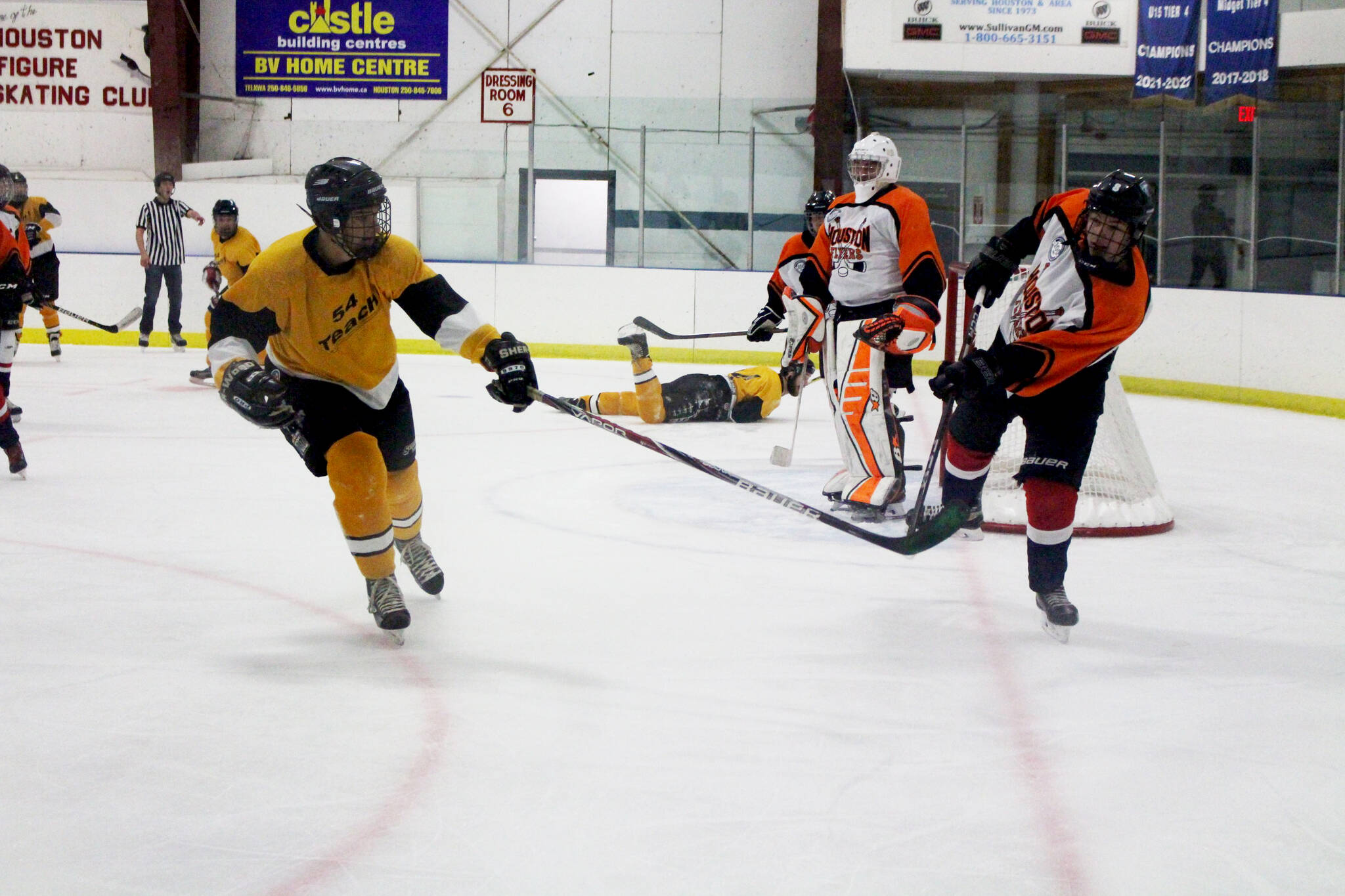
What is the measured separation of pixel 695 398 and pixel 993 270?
134 inches

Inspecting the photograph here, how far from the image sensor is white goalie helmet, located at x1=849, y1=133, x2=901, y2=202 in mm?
4020

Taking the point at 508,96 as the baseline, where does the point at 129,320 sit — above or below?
below

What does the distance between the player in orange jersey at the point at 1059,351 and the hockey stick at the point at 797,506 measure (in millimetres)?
200

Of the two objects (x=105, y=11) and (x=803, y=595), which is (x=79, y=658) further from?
(x=105, y=11)

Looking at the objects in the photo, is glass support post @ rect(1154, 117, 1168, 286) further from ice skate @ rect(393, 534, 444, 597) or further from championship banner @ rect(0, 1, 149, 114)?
championship banner @ rect(0, 1, 149, 114)

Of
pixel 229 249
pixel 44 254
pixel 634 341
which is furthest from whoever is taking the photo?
pixel 44 254

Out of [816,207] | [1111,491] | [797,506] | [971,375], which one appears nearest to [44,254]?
[816,207]

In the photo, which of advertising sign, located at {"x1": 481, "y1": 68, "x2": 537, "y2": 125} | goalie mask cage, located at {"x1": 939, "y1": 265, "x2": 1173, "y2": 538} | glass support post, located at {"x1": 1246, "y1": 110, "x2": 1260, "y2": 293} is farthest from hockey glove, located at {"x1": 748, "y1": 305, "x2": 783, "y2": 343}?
glass support post, located at {"x1": 1246, "y1": 110, "x2": 1260, "y2": 293}

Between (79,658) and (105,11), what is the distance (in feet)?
37.5

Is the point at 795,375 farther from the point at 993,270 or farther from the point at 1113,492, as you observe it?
the point at 993,270

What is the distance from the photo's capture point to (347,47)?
12.4 metres

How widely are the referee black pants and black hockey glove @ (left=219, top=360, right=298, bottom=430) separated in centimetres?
766

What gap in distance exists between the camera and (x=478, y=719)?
7.54 feet

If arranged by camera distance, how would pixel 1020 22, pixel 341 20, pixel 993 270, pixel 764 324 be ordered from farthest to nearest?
1. pixel 341 20
2. pixel 1020 22
3. pixel 764 324
4. pixel 993 270
